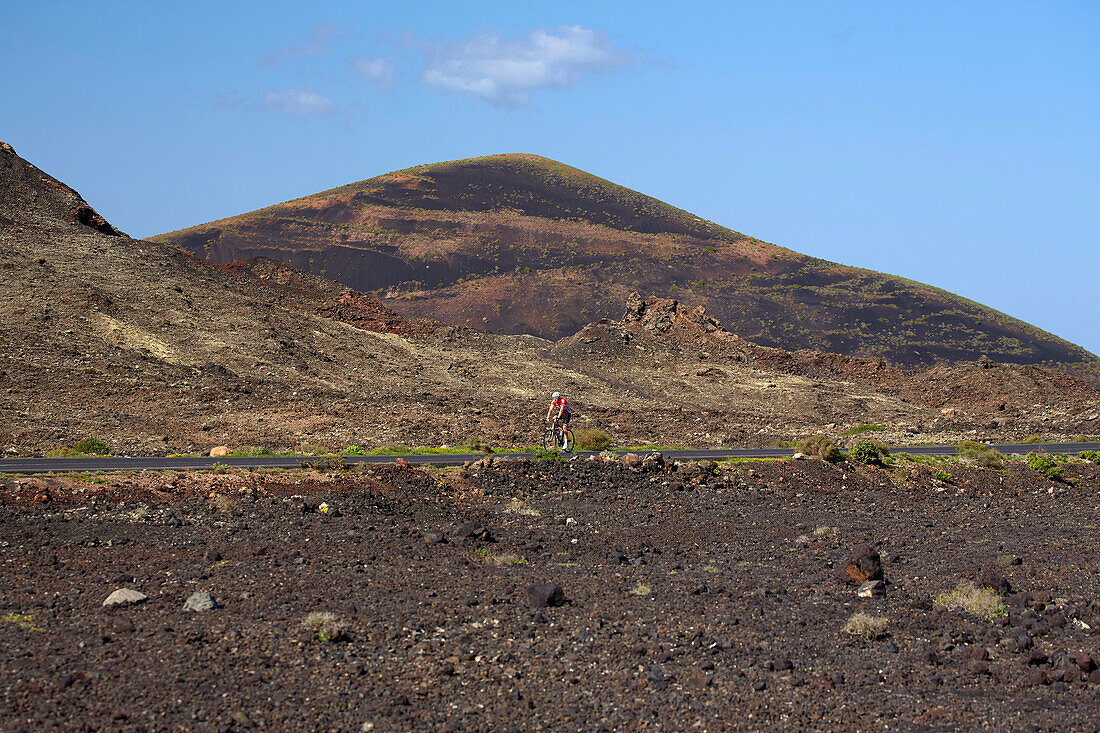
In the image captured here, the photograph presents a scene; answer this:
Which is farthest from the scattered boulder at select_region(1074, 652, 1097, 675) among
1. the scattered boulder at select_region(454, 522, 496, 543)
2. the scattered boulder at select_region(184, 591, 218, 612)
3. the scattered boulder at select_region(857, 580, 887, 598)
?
the scattered boulder at select_region(184, 591, 218, 612)

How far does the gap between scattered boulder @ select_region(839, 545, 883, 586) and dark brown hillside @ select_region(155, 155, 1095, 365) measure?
220 feet

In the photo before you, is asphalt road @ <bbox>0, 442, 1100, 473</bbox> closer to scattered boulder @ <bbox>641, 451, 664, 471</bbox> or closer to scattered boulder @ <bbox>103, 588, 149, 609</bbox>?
scattered boulder @ <bbox>641, 451, 664, 471</bbox>

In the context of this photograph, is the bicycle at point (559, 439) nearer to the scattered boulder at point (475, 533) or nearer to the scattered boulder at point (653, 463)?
the scattered boulder at point (653, 463)

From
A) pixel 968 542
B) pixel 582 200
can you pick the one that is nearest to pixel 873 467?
pixel 968 542

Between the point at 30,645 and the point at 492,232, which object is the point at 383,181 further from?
the point at 30,645

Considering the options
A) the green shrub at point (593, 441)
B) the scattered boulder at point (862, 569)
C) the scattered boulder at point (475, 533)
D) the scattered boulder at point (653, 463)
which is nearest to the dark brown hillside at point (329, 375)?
the green shrub at point (593, 441)

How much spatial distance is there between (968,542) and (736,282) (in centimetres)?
8255

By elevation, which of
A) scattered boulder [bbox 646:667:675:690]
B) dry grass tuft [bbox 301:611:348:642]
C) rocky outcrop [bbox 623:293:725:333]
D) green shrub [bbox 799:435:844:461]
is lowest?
dry grass tuft [bbox 301:611:348:642]

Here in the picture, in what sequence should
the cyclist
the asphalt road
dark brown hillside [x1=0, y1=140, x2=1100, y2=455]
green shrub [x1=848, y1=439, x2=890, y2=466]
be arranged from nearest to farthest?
1. the asphalt road
2. green shrub [x1=848, y1=439, x2=890, y2=466]
3. the cyclist
4. dark brown hillside [x1=0, y1=140, x2=1100, y2=455]

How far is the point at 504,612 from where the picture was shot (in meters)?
10.8

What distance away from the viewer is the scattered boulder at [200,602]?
1019 centimetres

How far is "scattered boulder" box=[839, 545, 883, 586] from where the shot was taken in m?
12.9

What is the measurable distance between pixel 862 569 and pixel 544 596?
15.4ft

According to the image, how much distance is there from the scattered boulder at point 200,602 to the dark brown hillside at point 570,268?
69982mm
